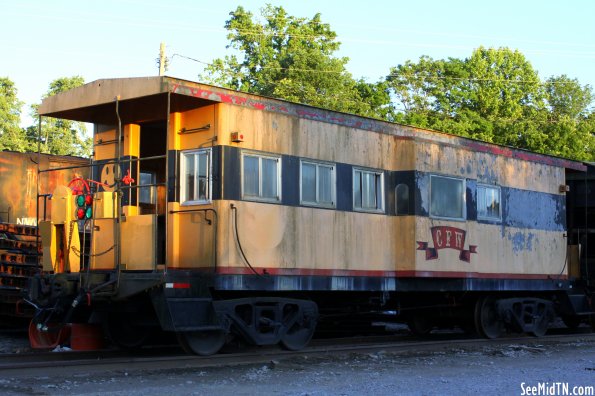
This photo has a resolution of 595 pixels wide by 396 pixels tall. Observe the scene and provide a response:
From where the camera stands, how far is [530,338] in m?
15.0

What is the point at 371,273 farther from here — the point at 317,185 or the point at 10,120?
the point at 10,120

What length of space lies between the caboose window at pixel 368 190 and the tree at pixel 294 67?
25078mm

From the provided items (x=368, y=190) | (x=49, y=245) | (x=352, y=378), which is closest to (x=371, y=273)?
(x=368, y=190)

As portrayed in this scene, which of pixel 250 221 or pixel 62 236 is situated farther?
pixel 62 236

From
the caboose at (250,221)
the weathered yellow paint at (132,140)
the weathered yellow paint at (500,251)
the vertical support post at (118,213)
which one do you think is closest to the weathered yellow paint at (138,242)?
the caboose at (250,221)

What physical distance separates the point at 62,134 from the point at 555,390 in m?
38.2

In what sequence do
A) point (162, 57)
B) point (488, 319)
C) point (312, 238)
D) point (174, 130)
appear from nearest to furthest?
point (174, 130), point (312, 238), point (488, 319), point (162, 57)

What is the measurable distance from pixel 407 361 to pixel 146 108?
526 centimetres

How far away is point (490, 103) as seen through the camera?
42750mm

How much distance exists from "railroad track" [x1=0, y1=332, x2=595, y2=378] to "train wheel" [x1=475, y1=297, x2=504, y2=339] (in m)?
0.54

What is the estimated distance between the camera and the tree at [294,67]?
128ft

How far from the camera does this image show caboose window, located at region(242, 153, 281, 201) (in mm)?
11055

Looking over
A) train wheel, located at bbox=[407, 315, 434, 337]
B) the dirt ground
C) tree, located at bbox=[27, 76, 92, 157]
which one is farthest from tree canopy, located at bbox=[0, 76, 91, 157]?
the dirt ground

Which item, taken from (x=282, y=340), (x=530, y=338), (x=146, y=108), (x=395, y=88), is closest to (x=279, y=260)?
(x=282, y=340)
